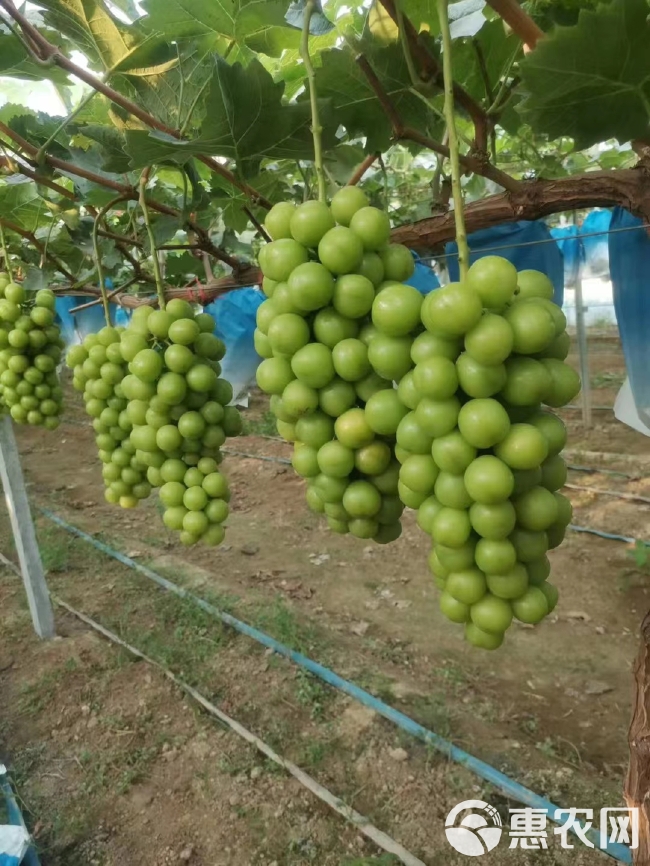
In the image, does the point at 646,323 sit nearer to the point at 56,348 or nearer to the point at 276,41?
the point at 276,41

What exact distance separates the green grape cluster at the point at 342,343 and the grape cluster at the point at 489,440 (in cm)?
6

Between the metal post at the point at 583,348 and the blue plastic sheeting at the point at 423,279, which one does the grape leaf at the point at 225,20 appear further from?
the metal post at the point at 583,348

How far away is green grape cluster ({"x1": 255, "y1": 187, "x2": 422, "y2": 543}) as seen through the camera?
2.73ft

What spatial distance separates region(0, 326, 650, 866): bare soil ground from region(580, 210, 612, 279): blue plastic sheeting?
240 cm

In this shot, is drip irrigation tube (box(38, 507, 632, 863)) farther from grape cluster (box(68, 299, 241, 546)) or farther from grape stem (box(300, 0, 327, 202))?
grape stem (box(300, 0, 327, 202))

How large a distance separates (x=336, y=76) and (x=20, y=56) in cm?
81

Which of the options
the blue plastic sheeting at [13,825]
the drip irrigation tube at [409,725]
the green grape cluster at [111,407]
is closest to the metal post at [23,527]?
the drip irrigation tube at [409,725]

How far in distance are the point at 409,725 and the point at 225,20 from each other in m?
2.87

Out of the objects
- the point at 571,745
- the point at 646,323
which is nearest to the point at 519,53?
the point at 646,323

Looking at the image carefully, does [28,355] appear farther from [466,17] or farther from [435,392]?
[435,392]

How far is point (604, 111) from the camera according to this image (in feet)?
3.56

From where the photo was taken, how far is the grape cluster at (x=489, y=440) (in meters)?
0.71

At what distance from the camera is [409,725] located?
292 cm

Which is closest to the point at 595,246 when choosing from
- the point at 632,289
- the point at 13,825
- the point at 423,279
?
the point at 423,279
